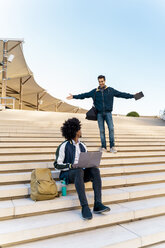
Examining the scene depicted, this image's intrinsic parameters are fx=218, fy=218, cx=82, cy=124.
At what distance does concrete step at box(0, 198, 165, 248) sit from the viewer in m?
2.39

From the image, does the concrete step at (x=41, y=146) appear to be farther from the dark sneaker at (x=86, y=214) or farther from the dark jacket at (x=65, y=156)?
the dark sneaker at (x=86, y=214)

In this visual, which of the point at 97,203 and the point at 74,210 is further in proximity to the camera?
the point at 74,210

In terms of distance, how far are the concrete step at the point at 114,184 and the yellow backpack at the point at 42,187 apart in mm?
296

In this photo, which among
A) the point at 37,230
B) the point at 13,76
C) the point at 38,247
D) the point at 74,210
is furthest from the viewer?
the point at 13,76

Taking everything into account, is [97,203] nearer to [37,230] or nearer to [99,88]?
[37,230]

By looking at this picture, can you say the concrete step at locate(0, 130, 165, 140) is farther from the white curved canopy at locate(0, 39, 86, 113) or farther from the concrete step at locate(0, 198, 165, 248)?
the white curved canopy at locate(0, 39, 86, 113)

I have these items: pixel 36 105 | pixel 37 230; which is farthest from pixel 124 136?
pixel 36 105

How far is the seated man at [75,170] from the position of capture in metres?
2.78

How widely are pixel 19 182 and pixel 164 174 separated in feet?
9.36

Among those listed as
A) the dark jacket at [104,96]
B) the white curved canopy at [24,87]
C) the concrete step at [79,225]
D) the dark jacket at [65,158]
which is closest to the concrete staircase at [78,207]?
the concrete step at [79,225]

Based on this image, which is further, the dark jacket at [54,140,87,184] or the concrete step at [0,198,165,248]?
the dark jacket at [54,140,87,184]

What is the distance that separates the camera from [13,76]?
2266cm

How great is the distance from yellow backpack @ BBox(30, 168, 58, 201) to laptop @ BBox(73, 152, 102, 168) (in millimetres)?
435

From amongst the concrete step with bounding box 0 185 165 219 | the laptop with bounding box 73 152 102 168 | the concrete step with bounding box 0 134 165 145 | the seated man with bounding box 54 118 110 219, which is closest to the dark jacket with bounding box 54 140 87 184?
the seated man with bounding box 54 118 110 219
